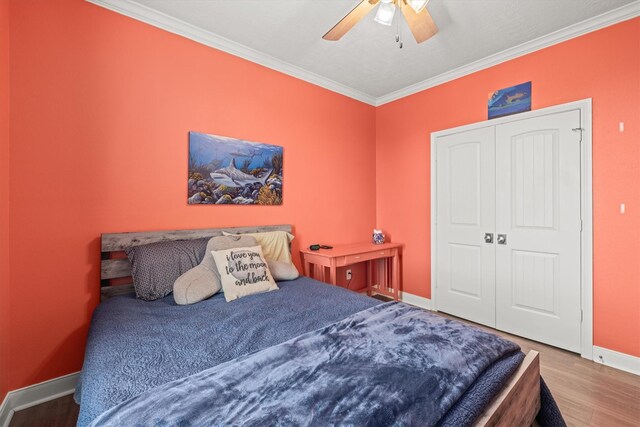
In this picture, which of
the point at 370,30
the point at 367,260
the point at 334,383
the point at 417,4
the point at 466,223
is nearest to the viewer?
the point at 334,383

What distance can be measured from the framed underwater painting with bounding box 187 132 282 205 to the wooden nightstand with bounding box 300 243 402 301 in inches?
28.6

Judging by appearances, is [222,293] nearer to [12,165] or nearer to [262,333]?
[262,333]

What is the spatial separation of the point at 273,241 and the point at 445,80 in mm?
2631

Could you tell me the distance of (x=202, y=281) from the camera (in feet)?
6.37

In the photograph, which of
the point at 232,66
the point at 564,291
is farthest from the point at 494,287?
the point at 232,66

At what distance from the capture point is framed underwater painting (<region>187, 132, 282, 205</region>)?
2438 millimetres

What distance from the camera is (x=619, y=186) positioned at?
222 centimetres

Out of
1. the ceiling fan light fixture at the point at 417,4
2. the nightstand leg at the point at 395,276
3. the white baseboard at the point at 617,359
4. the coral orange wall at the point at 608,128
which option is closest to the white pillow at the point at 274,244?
the nightstand leg at the point at 395,276

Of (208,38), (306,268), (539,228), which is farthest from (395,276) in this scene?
(208,38)

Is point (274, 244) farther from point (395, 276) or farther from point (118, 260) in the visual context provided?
point (395, 276)

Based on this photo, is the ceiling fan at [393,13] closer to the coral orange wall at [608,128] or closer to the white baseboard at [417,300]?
the coral orange wall at [608,128]

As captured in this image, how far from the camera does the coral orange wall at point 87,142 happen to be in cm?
179

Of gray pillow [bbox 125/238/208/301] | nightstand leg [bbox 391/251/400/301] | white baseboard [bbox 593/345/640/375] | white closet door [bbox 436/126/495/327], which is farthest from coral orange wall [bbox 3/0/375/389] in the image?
white baseboard [bbox 593/345/640/375]

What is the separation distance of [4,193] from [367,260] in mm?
3158
